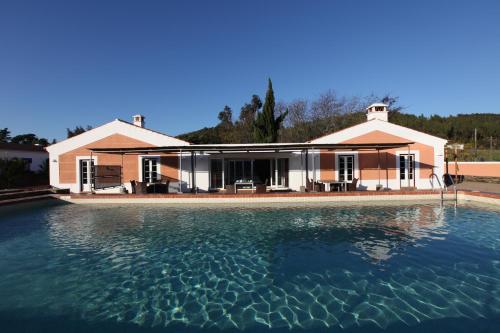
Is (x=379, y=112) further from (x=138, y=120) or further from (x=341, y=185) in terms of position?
(x=138, y=120)

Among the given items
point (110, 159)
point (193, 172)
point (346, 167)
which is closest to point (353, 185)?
point (346, 167)

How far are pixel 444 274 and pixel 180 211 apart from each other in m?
11.2

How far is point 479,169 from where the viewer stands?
Answer: 25.4 m

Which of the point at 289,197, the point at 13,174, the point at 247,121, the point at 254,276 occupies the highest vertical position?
the point at 247,121

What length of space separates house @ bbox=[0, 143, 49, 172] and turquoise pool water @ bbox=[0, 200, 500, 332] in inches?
924

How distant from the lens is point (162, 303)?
520 cm

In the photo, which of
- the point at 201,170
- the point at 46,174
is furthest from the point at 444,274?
the point at 46,174

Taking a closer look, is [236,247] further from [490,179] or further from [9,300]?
[490,179]

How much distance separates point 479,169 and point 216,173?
24203 millimetres

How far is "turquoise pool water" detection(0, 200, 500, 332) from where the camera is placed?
4629 mm

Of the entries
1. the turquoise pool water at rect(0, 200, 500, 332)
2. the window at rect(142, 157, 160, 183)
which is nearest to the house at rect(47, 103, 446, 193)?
the window at rect(142, 157, 160, 183)

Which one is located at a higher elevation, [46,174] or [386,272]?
[46,174]

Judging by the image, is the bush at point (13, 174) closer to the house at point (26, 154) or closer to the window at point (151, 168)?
the house at point (26, 154)

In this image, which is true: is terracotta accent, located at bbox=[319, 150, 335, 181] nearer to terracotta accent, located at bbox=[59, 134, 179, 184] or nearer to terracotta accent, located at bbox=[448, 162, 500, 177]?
terracotta accent, located at bbox=[59, 134, 179, 184]
